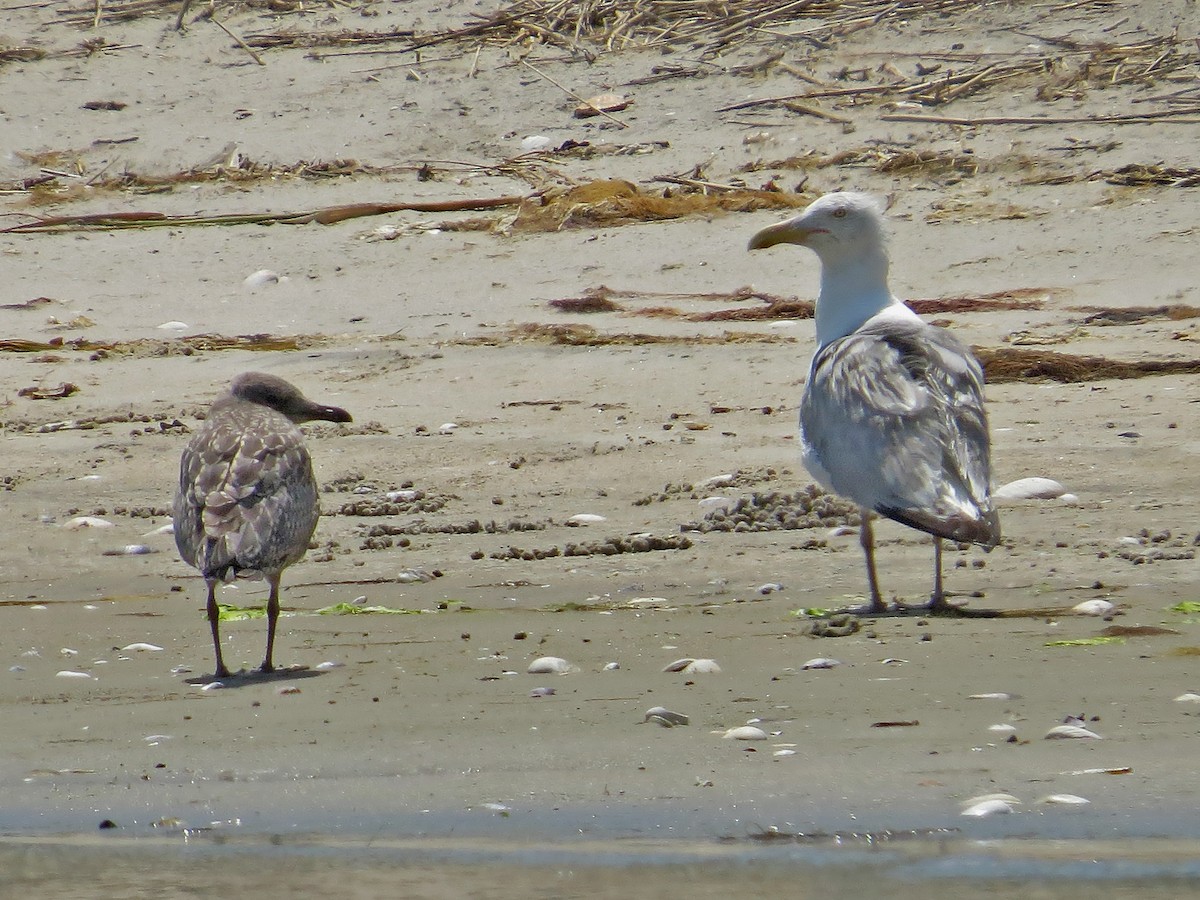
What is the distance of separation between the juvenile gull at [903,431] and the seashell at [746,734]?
1299mm

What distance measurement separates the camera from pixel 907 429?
21.4 feet

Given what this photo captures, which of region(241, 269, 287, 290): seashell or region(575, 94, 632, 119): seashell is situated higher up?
region(575, 94, 632, 119): seashell

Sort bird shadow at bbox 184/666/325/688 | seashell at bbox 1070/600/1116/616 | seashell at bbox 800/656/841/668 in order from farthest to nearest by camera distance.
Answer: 1. seashell at bbox 1070/600/1116/616
2. bird shadow at bbox 184/666/325/688
3. seashell at bbox 800/656/841/668

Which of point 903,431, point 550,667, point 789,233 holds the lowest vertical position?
point 550,667

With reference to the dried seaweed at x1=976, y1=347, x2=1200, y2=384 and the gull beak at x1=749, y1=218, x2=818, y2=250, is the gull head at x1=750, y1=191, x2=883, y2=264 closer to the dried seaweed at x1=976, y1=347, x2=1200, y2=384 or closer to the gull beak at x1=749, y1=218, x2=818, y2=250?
the gull beak at x1=749, y1=218, x2=818, y2=250

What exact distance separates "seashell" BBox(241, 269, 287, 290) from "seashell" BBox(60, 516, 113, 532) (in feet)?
14.8

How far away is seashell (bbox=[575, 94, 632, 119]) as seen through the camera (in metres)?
14.9

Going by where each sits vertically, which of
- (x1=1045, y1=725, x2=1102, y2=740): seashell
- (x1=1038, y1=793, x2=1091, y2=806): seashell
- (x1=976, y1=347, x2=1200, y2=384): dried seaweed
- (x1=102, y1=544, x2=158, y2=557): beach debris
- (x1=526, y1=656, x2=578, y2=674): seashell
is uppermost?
(x1=976, y1=347, x2=1200, y2=384): dried seaweed

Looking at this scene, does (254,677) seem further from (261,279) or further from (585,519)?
(261,279)

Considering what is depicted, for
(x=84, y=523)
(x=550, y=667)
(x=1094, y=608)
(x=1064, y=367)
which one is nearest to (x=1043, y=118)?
(x=1064, y=367)

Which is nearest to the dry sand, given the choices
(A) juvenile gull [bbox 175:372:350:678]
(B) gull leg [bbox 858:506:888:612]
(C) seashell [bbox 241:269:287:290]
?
(C) seashell [bbox 241:269:287:290]

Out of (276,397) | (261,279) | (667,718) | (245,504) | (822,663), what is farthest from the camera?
(261,279)

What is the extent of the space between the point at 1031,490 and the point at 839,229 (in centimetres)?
127

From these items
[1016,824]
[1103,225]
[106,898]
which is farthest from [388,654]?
[1103,225]
